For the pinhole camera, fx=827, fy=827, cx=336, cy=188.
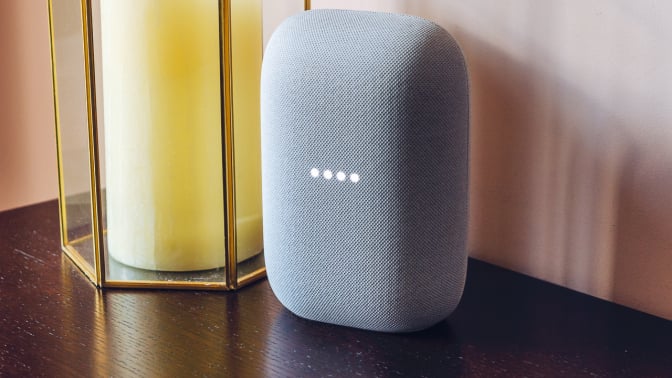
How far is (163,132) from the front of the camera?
2.17 ft

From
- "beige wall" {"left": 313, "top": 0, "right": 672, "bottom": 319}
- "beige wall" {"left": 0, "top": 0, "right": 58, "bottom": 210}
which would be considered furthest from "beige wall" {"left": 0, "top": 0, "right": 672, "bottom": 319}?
"beige wall" {"left": 0, "top": 0, "right": 58, "bottom": 210}

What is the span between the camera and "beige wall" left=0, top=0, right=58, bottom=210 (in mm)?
1184

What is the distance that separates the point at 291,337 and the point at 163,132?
20 centimetres

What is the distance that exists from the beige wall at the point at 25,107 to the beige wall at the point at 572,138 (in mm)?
610

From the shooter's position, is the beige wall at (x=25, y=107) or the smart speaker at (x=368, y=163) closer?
the smart speaker at (x=368, y=163)

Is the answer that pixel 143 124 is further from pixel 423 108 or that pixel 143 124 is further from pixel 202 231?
pixel 423 108

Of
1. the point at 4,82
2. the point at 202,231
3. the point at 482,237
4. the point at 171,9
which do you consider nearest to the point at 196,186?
the point at 202,231

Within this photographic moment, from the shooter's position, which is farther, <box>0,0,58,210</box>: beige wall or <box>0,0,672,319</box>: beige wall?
<box>0,0,58,210</box>: beige wall

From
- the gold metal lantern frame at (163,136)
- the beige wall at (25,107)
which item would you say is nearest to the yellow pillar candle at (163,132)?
the gold metal lantern frame at (163,136)

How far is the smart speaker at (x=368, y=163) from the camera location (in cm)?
55

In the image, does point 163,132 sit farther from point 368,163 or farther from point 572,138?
point 572,138

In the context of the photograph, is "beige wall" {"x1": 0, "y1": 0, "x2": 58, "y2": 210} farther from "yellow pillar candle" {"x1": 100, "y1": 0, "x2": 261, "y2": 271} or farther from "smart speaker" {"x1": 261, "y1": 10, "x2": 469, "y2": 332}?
"smart speaker" {"x1": 261, "y1": 10, "x2": 469, "y2": 332}

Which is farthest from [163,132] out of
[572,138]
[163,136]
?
[572,138]

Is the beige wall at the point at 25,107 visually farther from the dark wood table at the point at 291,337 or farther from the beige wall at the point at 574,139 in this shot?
the beige wall at the point at 574,139
